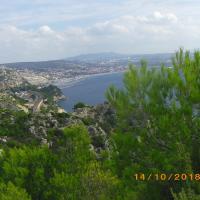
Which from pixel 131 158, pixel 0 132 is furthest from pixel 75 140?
pixel 0 132

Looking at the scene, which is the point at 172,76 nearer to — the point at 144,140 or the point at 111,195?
the point at 144,140

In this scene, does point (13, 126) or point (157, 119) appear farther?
point (13, 126)

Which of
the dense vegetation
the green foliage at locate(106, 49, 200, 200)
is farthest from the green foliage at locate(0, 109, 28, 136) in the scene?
the green foliage at locate(106, 49, 200, 200)

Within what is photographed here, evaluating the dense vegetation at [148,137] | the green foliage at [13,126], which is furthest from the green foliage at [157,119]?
the green foliage at [13,126]

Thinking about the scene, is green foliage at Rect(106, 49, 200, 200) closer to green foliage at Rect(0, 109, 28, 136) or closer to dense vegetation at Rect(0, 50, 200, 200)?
dense vegetation at Rect(0, 50, 200, 200)

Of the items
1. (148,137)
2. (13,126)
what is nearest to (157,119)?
(148,137)

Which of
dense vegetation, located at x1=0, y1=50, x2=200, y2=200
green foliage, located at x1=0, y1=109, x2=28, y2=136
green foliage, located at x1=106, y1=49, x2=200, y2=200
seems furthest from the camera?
green foliage, located at x1=0, y1=109, x2=28, y2=136

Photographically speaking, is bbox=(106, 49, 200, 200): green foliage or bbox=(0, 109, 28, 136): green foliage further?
bbox=(0, 109, 28, 136): green foliage

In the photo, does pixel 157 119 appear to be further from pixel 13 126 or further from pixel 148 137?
pixel 13 126

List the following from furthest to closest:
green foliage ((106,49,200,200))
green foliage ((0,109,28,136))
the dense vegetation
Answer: green foliage ((0,109,28,136)) < green foliage ((106,49,200,200)) < the dense vegetation

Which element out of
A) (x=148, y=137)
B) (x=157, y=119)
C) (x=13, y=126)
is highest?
(x=157, y=119)

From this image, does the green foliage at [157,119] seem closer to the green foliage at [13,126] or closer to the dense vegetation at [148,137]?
the dense vegetation at [148,137]
